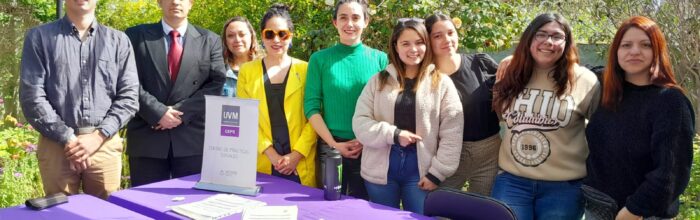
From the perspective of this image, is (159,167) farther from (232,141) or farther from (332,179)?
(332,179)

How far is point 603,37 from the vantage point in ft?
→ 26.5

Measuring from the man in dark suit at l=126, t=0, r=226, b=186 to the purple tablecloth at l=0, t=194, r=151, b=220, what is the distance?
0.96 metres

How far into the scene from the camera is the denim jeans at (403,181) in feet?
10.4

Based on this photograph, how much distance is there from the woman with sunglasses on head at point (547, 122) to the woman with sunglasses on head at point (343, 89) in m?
0.90

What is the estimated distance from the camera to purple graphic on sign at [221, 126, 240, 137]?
9.68 feet

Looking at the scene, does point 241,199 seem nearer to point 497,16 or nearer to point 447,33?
point 447,33

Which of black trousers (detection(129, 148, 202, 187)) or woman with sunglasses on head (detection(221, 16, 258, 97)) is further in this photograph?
woman with sunglasses on head (detection(221, 16, 258, 97))

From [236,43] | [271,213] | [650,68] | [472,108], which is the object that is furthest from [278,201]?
[236,43]

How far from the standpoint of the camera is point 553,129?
2891 millimetres

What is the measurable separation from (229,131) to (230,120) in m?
0.06

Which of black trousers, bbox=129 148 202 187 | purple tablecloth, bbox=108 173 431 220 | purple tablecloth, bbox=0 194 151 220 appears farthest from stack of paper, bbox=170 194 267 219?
black trousers, bbox=129 148 202 187

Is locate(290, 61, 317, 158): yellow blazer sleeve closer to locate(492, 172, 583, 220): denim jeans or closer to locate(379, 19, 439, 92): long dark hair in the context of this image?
locate(379, 19, 439, 92): long dark hair

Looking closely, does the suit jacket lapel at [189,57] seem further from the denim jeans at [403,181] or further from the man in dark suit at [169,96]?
the denim jeans at [403,181]

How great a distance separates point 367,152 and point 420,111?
39 cm
